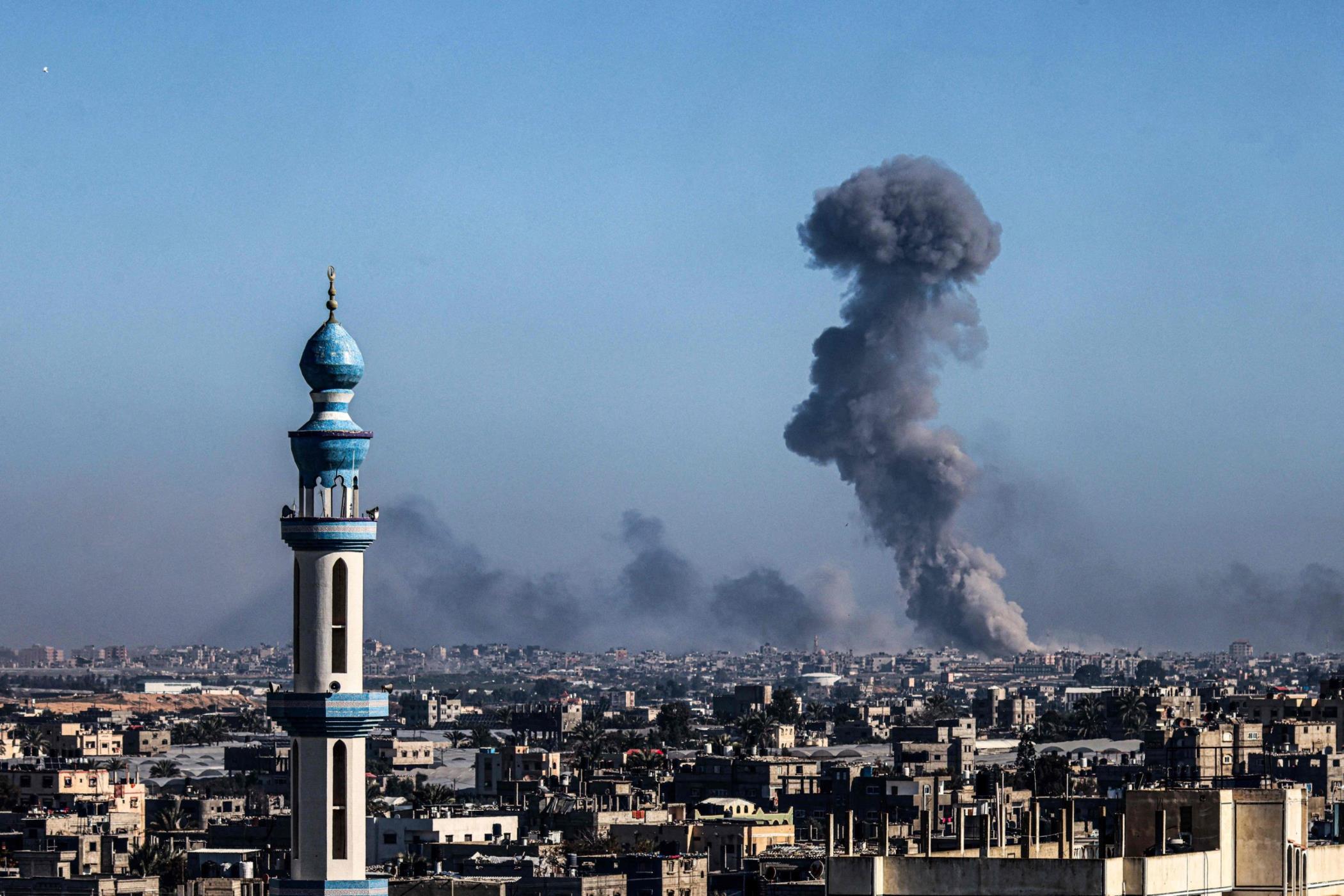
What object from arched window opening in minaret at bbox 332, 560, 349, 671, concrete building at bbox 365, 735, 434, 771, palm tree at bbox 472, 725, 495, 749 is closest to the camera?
arched window opening in minaret at bbox 332, 560, 349, 671

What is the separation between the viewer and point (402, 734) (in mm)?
180250

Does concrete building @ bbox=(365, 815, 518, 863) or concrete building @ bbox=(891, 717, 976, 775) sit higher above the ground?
concrete building @ bbox=(891, 717, 976, 775)

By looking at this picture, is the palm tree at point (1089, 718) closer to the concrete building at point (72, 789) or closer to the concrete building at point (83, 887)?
the concrete building at point (72, 789)

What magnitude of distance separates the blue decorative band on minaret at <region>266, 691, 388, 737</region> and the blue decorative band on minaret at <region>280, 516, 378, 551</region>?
147 cm

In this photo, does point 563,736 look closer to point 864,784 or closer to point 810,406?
point 810,406

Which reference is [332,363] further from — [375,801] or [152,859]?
[375,801]

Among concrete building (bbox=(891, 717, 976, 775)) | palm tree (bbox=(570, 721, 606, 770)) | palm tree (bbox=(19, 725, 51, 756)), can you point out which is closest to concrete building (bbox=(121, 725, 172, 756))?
palm tree (bbox=(19, 725, 51, 756))

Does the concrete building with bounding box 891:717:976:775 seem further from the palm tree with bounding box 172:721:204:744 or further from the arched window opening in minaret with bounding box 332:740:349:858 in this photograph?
the arched window opening in minaret with bounding box 332:740:349:858

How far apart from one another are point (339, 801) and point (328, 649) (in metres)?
1.54

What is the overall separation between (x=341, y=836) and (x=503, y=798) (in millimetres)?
77659


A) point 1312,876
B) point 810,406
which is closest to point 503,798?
point 810,406

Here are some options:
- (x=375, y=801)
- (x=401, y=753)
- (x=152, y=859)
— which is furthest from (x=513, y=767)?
(x=152, y=859)

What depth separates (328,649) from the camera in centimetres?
3375

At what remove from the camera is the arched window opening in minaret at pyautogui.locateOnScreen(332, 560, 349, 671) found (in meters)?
33.8
